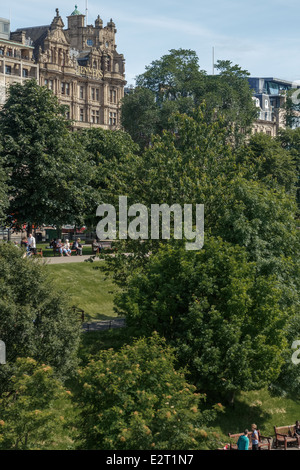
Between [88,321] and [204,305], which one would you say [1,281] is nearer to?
[204,305]

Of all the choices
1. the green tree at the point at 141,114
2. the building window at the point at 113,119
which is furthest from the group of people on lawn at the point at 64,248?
the building window at the point at 113,119

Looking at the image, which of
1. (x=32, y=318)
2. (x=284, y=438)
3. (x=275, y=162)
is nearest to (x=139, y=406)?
(x=32, y=318)

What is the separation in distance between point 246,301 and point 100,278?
19.6 meters

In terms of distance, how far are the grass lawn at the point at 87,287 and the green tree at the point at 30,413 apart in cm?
1913

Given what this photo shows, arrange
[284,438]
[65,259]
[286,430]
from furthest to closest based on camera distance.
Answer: [65,259]
[286,430]
[284,438]

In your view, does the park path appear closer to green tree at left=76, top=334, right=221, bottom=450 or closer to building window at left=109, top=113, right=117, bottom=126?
green tree at left=76, top=334, right=221, bottom=450

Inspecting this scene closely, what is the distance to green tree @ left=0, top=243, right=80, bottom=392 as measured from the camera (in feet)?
96.6

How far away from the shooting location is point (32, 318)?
29688mm

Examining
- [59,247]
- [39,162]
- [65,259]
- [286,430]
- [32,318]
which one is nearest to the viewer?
[32,318]

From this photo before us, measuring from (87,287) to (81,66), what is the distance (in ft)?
256

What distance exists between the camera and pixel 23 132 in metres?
56.5

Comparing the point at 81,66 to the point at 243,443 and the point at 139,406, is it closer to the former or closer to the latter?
the point at 243,443

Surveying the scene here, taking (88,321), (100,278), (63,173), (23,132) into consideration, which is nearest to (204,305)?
(88,321)

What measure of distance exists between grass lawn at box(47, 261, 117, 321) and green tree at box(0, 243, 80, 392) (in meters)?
14.4
